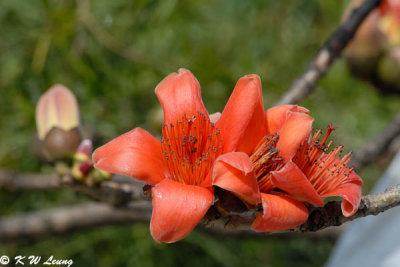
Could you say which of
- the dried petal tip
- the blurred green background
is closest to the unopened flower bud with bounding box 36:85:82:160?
the dried petal tip

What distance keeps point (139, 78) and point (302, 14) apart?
63cm

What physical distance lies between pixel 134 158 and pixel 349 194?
0.77ft

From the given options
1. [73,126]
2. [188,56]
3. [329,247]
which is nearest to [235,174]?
[73,126]

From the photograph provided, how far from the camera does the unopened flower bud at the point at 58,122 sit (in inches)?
39.6

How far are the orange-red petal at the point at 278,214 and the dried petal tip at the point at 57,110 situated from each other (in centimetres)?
54

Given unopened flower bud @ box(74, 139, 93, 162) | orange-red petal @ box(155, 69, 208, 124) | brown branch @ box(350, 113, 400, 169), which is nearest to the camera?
orange-red petal @ box(155, 69, 208, 124)

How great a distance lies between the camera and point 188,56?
150 cm

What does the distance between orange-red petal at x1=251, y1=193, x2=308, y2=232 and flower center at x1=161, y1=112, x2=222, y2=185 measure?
0.09m

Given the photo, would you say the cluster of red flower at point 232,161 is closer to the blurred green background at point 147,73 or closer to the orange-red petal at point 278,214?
the orange-red petal at point 278,214

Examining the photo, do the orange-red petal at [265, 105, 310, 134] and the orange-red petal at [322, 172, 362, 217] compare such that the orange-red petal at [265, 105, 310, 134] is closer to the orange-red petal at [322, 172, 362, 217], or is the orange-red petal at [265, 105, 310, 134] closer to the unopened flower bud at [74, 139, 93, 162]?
the orange-red petal at [322, 172, 362, 217]

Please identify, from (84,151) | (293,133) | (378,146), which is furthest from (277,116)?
(378,146)

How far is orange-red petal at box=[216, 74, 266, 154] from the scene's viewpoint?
0.62 meters

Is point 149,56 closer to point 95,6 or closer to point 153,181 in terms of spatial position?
point 95,6

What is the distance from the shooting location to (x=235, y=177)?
56cm
